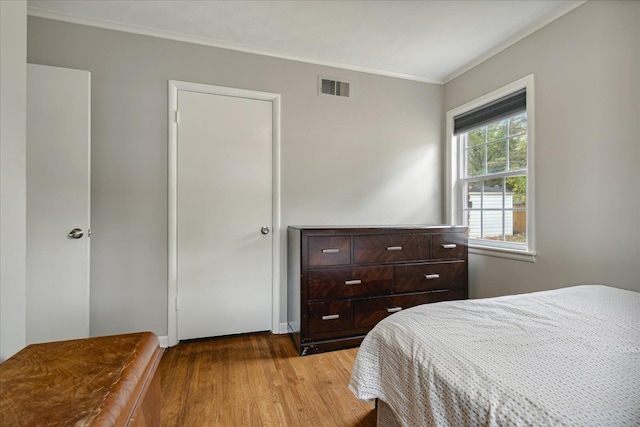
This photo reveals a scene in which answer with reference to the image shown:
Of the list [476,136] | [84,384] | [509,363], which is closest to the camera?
[84,384]

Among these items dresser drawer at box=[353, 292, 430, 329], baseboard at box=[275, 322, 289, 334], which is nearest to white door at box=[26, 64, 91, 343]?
baseboard at box=[275, 322, 289, 334]

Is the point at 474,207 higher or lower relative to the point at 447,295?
higher

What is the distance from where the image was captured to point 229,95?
8.35 ft

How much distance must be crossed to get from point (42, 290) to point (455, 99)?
155 inches

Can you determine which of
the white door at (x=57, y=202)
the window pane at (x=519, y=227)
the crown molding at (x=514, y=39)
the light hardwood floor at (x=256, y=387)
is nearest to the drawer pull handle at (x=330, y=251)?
the light hardwood floor at (x=256, y=387)

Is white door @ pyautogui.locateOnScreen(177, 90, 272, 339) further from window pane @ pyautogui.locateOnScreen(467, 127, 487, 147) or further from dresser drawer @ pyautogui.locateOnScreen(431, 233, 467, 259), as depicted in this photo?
window pane @ pyautogui.locateOnScreen(467, 127, 487, 147)

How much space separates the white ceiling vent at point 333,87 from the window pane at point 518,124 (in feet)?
4.88

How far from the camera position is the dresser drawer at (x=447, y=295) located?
2.57 metres

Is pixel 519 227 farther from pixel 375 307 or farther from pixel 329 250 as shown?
pixel 329 250

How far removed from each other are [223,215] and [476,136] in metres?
2.59

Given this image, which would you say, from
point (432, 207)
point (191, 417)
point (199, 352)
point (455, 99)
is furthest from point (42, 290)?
point (455, 99)

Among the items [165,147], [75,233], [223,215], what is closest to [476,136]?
[223,215]

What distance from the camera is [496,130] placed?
2.73 meters

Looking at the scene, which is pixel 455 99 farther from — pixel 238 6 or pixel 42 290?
pixel 42 290
